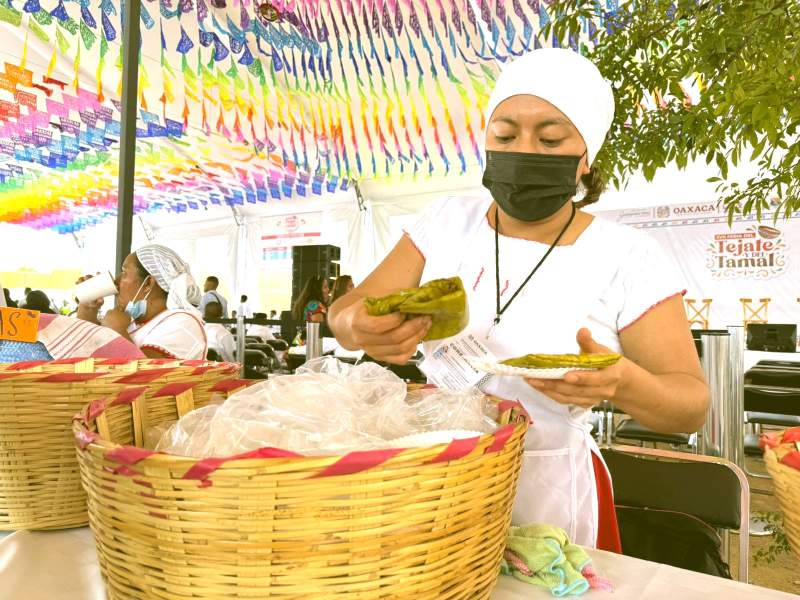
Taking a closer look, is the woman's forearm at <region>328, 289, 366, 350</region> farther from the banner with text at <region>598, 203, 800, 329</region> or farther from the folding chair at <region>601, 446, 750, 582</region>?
the banner with text at <region>598, 203, 800, 329</region>

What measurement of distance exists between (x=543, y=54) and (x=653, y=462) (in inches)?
42.6

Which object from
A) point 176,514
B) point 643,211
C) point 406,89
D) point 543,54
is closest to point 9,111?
point 406,89

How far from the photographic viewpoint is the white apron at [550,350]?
1.13 meters

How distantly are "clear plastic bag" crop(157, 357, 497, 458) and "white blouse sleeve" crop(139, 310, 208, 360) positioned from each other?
1711 mm

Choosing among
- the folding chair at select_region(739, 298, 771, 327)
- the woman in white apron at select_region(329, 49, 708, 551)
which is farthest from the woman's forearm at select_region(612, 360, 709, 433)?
the folding chair at select_region(739, 298, 771, 327)

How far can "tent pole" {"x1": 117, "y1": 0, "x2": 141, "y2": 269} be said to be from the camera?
2.54 metres

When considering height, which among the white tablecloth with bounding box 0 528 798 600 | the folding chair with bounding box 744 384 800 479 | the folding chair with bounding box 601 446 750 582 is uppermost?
the white tablecloth with bounding box 0 528 798 600

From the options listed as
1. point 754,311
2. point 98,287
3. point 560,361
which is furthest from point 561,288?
point 754,311

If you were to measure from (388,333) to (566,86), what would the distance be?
63cm

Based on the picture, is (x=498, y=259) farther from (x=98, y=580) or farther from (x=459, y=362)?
(x=98, y=580)

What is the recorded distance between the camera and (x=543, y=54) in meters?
1.18

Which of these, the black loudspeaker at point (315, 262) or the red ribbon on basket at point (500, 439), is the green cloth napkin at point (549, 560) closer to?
the red ribbon on basket at point (500, 439)

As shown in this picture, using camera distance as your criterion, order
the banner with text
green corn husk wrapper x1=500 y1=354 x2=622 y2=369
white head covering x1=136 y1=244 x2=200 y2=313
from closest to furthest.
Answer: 1. green corn husk wrapper x1=500 y1=354 x2=622 y2=369
2. white head covering x1=136 y1=244 x2=200 y2=313
3. the banner with text

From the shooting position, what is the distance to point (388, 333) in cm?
90
